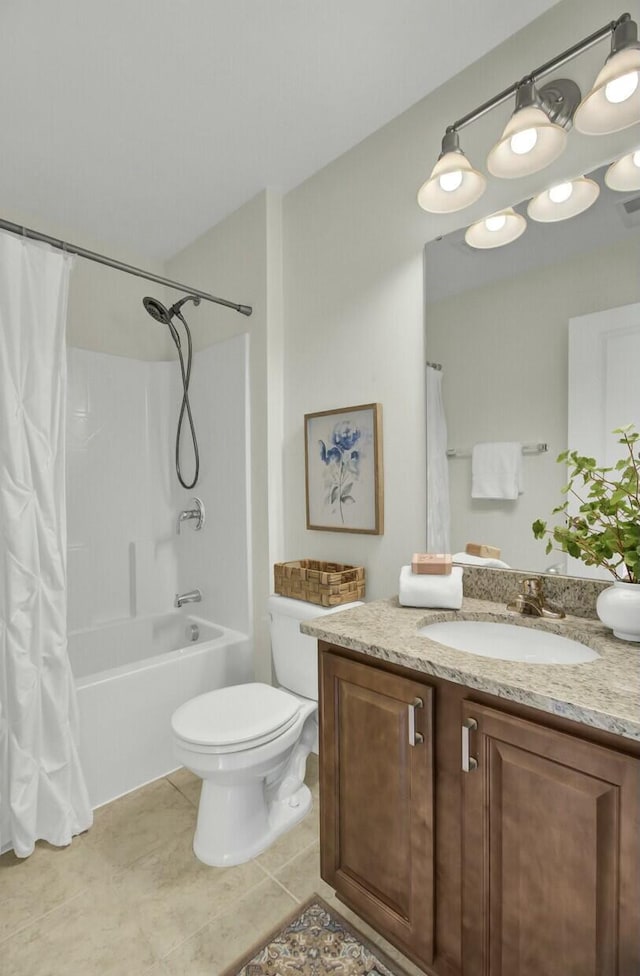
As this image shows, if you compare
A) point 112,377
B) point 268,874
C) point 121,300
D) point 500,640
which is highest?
point 121,300

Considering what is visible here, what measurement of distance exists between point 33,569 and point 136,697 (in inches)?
27.9

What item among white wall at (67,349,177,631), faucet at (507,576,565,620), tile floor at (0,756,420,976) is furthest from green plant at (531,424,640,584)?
white wall at (67,349,177,631)

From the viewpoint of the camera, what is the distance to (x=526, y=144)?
1.32 meters

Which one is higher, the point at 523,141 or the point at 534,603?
the point at 523,141

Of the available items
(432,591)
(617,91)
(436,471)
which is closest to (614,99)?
(617,91)

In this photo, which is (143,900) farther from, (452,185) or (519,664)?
(452,185)

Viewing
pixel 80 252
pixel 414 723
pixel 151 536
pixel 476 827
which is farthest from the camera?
pixel 151 536

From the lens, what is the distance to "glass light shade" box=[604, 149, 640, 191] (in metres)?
1.29

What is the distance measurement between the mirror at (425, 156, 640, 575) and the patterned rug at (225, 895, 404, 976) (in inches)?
44.1

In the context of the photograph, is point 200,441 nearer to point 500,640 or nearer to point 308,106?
point 308,106

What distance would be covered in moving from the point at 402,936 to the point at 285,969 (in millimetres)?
330

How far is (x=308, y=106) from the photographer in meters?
1.83

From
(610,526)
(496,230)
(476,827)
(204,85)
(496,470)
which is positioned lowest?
(476,827)

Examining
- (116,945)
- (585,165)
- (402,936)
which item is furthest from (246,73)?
(116,945)
